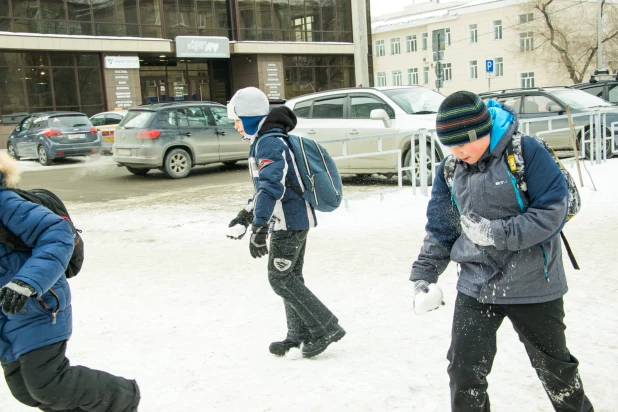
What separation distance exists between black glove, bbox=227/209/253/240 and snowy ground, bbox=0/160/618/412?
79 centimetres

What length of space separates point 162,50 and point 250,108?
101 ft

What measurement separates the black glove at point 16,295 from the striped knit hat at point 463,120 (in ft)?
5.44

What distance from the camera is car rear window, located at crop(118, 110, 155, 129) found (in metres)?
14.2

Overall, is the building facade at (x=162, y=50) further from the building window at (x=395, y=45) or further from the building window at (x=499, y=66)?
the building window at (x=395, y=45)

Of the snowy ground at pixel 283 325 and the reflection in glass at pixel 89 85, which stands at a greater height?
the reflection in glass at pixel 89 85

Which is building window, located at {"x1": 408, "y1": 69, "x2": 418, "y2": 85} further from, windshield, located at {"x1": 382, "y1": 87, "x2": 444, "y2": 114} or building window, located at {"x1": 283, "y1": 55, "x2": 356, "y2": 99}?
windshield, located at {"x1": 382, "y1": 87, "x2": 444, "y2": 114}

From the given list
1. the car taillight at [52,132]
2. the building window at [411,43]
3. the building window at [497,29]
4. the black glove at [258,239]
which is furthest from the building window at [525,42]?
the black glove at [258,239]

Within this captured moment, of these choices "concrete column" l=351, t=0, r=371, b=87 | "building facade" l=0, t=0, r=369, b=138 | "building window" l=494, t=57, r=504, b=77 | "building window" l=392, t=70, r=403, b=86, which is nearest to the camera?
"building facade" l=0, t=0, r=369, b=138

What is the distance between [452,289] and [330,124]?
6.95 metres

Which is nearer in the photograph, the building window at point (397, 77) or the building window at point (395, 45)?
the building window at point (395, 45)

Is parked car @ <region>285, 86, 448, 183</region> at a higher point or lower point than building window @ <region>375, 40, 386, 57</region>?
lower

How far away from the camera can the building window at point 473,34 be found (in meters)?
54.5

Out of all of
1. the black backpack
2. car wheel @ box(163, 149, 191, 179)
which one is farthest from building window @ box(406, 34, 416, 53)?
the black backpack

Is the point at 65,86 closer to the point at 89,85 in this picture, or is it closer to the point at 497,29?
the point at 89,85
